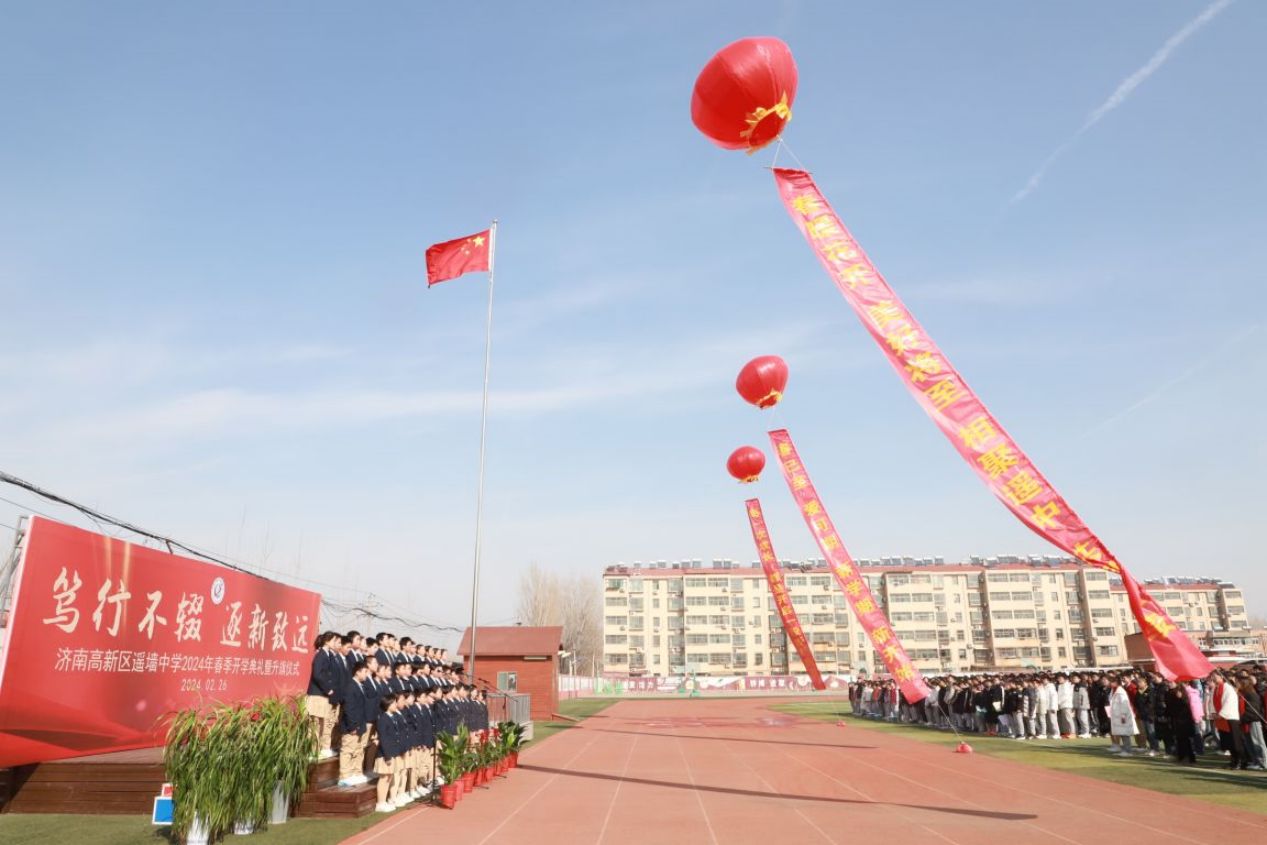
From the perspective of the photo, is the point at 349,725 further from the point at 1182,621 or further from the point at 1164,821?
the point at 1182,621

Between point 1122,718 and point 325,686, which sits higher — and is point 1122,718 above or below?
below

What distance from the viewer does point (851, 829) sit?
830 cm

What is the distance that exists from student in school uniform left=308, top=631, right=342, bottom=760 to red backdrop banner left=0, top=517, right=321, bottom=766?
5.30 feet

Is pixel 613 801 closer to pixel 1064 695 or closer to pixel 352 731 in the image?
pixel 352 731

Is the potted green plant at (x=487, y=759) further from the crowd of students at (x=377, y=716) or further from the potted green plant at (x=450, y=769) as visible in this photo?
the potted green plant at (x=450, y=769)

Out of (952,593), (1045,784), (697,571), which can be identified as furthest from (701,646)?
(1045,784)

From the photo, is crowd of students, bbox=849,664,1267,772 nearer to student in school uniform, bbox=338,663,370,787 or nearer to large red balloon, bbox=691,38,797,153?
large red balloon, bbox=691,38,797,153

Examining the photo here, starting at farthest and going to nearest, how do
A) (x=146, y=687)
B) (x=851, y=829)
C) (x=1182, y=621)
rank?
1. (x=1182, y=621)
2. (x=146, y=687)
3. (x=851, y=829)

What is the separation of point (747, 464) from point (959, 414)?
1795cm

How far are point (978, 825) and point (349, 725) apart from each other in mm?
7470

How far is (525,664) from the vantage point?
1065 inches

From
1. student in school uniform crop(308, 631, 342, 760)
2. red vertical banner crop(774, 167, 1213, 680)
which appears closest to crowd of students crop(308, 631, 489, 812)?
student in school uniform crop(308, 631, 342, 760)

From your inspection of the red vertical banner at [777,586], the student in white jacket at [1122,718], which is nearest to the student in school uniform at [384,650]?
the student in white jacket at [1122,718]

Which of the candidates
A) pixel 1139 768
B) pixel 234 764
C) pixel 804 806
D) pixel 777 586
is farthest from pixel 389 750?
pixel 777 586
